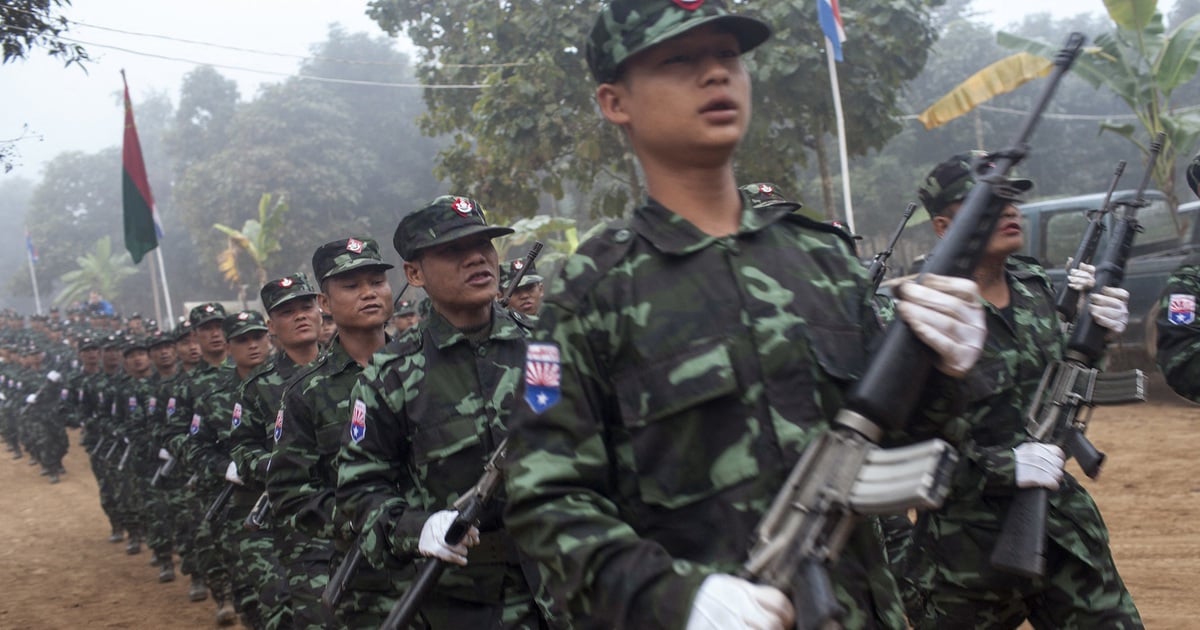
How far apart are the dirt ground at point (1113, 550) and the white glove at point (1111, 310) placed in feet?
7.56

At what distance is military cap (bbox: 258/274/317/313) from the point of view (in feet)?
21.8

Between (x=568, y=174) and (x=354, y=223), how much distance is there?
3397 cm

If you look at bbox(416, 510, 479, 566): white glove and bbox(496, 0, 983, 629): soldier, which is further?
bbox(416, 510, 479, 566): white glove

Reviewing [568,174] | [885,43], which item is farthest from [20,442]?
[885,43]

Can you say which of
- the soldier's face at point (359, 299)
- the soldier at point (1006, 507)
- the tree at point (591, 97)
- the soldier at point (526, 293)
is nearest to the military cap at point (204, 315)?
the soldier at point (526, 293)

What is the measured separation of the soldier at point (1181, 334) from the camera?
4074mm

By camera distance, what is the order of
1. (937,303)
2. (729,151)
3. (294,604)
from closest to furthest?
1. (937,303)
2. (729,151)
3. (294,604)

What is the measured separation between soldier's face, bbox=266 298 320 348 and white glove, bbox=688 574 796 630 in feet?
17.1

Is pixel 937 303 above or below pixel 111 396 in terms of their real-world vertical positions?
above

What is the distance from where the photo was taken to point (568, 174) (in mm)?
15555

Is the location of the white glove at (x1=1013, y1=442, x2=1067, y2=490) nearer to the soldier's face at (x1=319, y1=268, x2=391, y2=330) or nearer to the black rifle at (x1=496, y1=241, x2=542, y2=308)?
the black rifle at (x1=496, y1=241, x2=542, y2=308)

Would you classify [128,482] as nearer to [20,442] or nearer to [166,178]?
[20,442]

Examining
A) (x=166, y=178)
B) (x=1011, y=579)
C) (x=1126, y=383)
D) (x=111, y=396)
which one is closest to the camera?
(x=1011, y=579)

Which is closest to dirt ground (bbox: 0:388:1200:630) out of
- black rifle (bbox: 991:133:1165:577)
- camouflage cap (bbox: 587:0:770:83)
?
black rifle (bbox: 991:133:1165:577)
